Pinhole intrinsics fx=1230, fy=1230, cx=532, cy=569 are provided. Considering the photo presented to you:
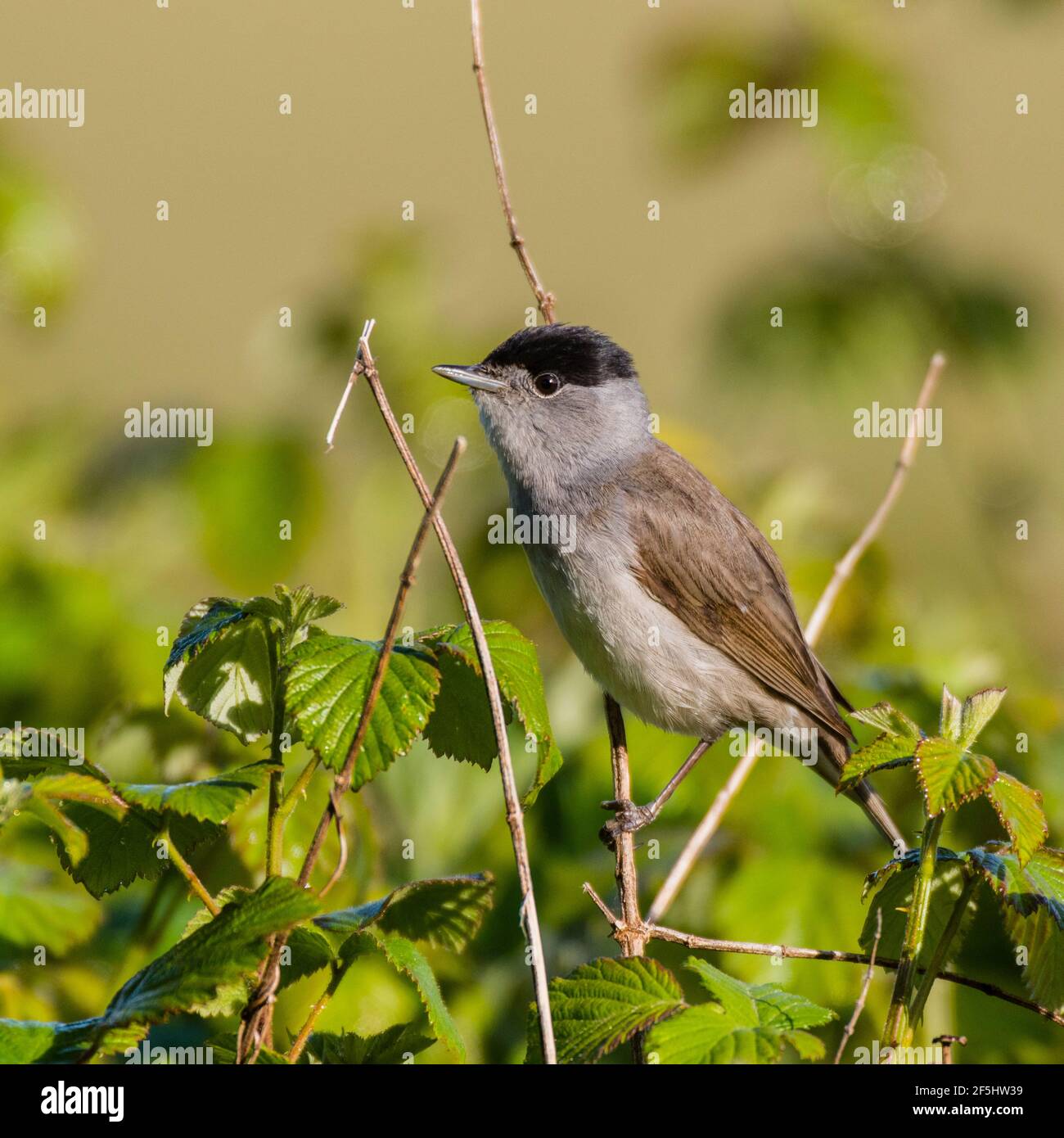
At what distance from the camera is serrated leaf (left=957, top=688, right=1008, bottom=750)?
5.96ft

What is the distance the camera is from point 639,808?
9.55ft

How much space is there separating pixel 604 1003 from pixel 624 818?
3.41ft

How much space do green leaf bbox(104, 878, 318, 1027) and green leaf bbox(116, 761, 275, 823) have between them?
0.11 metres

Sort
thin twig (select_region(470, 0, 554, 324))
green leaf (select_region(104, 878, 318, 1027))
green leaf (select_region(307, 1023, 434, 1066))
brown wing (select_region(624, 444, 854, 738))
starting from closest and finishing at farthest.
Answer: green leaf (select_region(104, 878, 318, 1027))
green leaf (select_region(307, 1023, 434, 1066))
thin twig (select_region(470, 0, 554, 324))
brown wing (select_region(624, 444, 854, 738))

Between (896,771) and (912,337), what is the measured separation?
168 centimetres

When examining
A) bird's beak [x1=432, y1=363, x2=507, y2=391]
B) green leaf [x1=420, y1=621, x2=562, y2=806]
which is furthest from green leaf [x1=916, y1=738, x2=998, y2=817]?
bird's beak [x1=432, y1=363, x2=507, y2=391]

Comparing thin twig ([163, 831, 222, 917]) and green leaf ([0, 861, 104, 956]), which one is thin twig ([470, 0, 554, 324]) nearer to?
thin twig ([163, 831, 222, 917])

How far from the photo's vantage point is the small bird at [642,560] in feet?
10.6

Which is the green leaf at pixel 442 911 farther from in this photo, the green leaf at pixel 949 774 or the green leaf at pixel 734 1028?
the green leaf at pixel 949 774

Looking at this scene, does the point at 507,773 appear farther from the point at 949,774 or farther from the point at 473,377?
the point at 473,377

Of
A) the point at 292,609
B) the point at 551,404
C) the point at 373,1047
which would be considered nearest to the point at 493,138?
the point at 292,609

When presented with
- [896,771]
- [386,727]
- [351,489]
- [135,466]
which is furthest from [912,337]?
[386,727]

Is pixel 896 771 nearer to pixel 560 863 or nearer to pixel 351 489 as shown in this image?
pixel 560 863

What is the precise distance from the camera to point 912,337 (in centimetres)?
417
